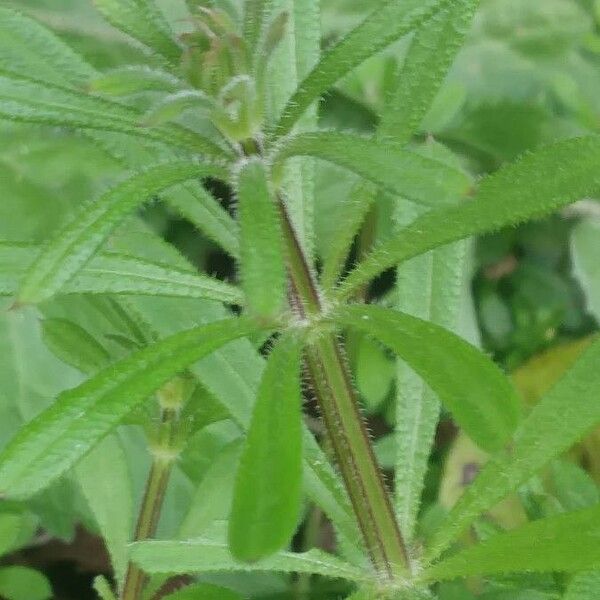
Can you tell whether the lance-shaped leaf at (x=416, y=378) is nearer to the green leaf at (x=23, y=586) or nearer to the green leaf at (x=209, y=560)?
the green leaf at (x=209, y=560)

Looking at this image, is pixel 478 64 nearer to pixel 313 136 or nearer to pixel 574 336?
pixel 574 336

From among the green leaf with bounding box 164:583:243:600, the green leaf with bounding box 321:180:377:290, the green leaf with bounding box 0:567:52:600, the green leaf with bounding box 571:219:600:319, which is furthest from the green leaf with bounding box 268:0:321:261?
the green leaf with bounding box 571:219:600:319

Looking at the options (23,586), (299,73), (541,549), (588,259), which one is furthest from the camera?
(588,259)

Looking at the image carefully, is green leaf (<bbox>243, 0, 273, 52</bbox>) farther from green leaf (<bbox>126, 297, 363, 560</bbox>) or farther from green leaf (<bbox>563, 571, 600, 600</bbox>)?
green leaf (<bbox>563, 571, 600, 600</bbox>)

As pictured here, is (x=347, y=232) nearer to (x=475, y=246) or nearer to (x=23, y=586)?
(x=23, y=586)

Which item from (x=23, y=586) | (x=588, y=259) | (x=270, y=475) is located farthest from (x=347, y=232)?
(x=588, y=259)

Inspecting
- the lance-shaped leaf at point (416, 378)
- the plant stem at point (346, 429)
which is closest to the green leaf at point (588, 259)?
the lance-shaped leaf at point (416, 378)
